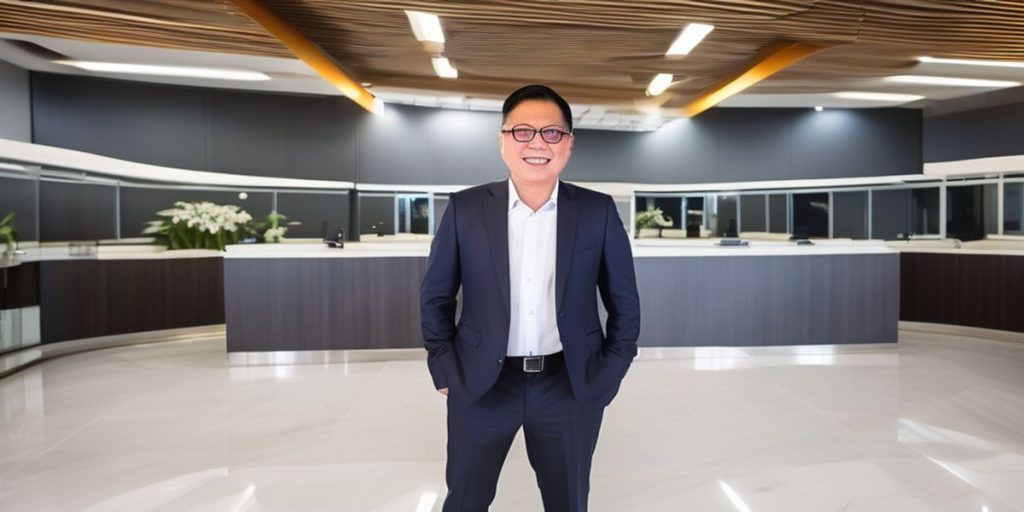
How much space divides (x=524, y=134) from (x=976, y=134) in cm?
863

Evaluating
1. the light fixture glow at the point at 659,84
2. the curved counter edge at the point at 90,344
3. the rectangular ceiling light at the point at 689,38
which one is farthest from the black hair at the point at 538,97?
the light fixture glow at the point at 659,84

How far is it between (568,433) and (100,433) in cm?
334

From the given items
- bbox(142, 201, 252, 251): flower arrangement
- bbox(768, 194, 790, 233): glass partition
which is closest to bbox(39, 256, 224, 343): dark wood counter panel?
bbox(142, 201, 252, 251): flower arrangement

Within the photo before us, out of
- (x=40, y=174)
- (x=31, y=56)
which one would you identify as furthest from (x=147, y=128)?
(x=40, y=174)

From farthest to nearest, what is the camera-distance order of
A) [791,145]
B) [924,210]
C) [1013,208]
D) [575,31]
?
[791,145]
[924,210]
[1013,208]
[575,31]

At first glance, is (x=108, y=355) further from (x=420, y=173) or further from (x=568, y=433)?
(x=568, y=433)

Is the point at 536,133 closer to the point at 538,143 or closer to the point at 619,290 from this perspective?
the point at 538,143

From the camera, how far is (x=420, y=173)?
9203mm

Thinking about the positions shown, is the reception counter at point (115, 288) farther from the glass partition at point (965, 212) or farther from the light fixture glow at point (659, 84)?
the glass partition at point (965, 212)

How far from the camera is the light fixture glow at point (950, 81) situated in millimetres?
7312

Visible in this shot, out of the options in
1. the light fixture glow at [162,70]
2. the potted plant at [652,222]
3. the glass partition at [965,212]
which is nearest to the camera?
the light fixture glow at [162,70]

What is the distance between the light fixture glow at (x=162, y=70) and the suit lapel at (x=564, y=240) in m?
6.89

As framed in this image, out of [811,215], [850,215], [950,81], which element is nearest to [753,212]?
[811,215]

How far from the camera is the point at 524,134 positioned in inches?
57.6
